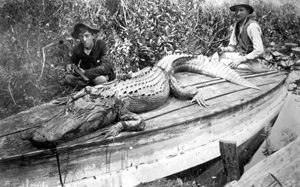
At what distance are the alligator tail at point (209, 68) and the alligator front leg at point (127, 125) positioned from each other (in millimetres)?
1979

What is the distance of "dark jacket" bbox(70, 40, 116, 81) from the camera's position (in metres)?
5.17

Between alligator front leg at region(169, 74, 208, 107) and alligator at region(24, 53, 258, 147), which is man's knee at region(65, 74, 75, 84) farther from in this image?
alligator front leg at region(169, 74, 208, 107)

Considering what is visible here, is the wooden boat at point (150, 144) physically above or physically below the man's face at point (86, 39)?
below

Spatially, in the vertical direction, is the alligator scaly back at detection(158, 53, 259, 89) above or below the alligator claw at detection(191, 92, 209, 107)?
above

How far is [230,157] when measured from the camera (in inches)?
157

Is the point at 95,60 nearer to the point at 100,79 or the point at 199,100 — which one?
the point at 100,79

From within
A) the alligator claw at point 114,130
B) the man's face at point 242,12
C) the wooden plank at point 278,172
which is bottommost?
the wooden plank at point 278,172

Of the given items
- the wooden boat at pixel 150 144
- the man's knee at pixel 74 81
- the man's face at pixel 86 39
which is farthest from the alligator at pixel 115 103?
the man's face at pixel 86 39

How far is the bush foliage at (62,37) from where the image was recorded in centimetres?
620

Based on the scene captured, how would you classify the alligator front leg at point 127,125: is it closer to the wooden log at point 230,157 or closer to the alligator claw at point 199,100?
the wooden log at point 230,157

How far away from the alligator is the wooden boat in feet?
0.36

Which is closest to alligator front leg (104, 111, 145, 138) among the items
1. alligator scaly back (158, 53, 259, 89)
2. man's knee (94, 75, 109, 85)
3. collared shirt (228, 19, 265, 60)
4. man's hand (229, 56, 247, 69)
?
man's knee (94, 75, 109, 85)

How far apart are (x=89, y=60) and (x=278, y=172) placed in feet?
10.7

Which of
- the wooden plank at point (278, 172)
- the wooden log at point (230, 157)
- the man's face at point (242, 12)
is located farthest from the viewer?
the man's face at point (242, 12)
